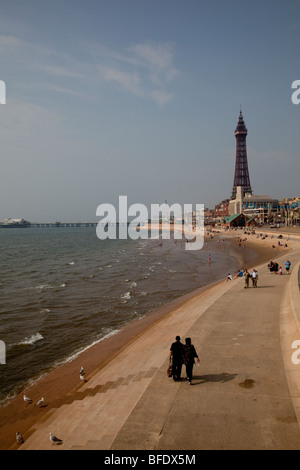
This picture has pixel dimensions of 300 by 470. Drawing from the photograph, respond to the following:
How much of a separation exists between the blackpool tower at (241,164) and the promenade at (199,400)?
155 m

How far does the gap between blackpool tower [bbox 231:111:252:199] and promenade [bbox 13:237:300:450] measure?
6092 inches

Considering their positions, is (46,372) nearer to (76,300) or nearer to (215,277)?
(76,300)

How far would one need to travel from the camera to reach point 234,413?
6.20 m

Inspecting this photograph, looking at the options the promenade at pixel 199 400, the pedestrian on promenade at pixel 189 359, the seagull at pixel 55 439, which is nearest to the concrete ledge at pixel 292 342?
the promenade at pixel 199 400

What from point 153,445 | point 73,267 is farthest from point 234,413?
point 73,267

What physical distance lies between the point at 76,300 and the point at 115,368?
1310cm

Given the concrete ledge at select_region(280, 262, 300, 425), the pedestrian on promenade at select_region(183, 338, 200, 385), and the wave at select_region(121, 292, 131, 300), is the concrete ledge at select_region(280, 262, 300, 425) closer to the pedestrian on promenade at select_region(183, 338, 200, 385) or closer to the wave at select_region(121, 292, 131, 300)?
the pedestrian on promenade at select_region(183, 338, 200, 385)

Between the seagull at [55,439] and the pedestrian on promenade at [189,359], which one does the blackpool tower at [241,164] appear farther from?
the seagull at [55,439]

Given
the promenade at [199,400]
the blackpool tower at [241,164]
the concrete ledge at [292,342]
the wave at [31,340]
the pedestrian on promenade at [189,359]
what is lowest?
the wave at [31,340]

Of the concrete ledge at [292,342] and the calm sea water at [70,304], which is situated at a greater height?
the concrete ledge at [292,342]

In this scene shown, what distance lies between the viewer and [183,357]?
24.7ft

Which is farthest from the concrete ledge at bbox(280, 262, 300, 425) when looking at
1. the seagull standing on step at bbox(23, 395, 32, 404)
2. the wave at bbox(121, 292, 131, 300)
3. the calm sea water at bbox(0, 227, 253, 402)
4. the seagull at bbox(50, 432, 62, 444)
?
the wave at bbox(121, 292, 131, 300)

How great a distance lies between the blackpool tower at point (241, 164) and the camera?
160500mm
